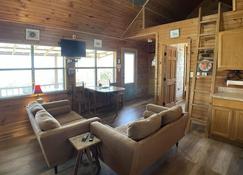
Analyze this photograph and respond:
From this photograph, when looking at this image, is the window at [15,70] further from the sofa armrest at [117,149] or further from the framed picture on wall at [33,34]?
the sofa armrest at [117,149]

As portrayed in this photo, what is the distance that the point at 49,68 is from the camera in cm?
443

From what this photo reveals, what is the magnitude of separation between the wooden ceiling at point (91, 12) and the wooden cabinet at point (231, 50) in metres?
2.85

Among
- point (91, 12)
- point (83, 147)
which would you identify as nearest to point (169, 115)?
point (83, 147)

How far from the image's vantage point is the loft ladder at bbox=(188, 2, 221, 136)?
3.46 m

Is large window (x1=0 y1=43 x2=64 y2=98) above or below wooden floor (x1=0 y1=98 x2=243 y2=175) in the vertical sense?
above

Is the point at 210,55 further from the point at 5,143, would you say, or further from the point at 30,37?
the point at 5,143

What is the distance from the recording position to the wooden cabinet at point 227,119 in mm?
2959

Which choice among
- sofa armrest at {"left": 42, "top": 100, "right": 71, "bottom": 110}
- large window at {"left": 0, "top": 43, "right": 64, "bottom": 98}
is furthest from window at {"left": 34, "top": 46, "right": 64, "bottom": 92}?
sofa armrest at {"left": 42, "top": 100, "right": 71, "bottom": 110}

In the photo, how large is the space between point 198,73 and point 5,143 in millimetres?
4536

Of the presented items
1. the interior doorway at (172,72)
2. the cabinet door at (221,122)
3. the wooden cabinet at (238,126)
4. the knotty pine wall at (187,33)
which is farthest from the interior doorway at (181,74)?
the wooden cabinet at (238,126)

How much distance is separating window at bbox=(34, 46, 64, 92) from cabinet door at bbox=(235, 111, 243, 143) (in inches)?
174

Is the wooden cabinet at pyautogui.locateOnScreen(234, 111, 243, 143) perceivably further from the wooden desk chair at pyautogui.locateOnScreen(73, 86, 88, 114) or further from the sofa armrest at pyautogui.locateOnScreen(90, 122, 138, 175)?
the wooden desk chair at pyautogui.locateOnScreen(73, 86, 88, 114)

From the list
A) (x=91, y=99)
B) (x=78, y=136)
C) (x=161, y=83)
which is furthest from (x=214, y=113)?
(x=91, y=99)

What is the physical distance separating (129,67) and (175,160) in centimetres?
482
